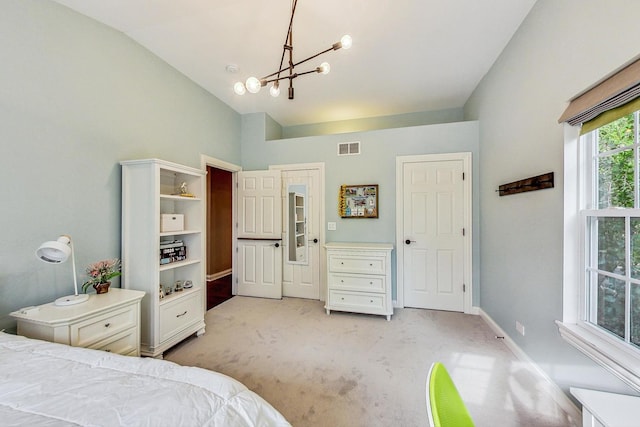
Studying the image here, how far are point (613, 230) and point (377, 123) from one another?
10.7 feet

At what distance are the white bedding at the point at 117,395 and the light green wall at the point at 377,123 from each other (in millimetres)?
3561

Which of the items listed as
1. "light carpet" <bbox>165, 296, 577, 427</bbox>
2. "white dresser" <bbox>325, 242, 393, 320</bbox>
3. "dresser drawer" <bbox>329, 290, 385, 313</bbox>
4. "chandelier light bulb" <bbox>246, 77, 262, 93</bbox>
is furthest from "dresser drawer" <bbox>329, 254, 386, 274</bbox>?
"chandelier light bulb" <bbox>246, 77, 262, 93</bbox>

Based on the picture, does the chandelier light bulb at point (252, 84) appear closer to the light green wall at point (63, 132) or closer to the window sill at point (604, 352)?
the light green wall at point (63, 132)

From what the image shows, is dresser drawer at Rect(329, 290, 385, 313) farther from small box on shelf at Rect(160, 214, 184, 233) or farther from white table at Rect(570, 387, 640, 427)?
white table at Rect(570, 387, 640, 427)

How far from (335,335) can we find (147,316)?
5.96ft

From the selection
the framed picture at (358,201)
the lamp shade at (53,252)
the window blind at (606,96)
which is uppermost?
the window blind at (606,96)

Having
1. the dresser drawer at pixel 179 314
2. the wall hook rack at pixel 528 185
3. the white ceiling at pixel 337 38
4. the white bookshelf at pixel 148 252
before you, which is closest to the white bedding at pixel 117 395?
the white bookshelf at pixel 148 252

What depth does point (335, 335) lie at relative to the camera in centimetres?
264

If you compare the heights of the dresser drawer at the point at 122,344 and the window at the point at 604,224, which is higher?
the window at the point at 604,224

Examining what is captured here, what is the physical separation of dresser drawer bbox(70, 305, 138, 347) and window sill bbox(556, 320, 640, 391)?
9.81ft

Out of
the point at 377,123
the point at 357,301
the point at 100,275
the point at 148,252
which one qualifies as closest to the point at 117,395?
the point at 100,275

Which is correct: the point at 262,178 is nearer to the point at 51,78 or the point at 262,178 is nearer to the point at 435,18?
the point at 51,78

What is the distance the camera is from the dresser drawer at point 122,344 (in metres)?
1.68

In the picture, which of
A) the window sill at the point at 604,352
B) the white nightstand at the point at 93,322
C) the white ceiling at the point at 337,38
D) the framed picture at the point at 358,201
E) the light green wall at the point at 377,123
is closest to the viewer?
the window sill at the point at 604,352
